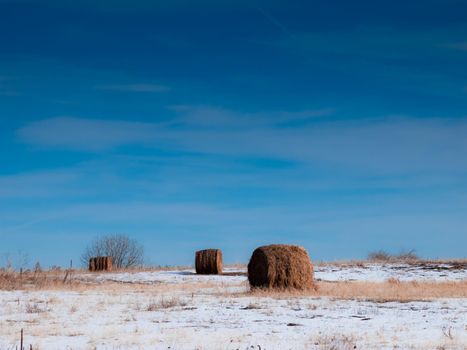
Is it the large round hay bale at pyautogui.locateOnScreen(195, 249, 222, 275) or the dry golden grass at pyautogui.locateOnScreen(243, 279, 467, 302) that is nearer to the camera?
the dry golden grass at pyautogui.locateOnScreen(243, 279, 467, 302)

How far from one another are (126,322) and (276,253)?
26.4ft

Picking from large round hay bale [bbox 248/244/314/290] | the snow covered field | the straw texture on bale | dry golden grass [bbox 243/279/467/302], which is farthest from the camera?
the straw texture on bale

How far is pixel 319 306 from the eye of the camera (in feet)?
48.2

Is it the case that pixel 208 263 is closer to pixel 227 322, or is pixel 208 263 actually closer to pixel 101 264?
pixel 101 264

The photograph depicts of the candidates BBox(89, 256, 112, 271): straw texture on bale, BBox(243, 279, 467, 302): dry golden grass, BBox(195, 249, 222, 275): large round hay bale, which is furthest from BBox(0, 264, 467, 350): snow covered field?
BBox(89, 256, 112, 271): straw texture on bale

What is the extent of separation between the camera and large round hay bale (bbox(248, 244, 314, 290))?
1917 centimetres

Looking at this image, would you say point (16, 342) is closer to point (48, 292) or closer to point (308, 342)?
point (308, 342)

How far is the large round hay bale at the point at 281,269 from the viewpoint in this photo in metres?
19.2

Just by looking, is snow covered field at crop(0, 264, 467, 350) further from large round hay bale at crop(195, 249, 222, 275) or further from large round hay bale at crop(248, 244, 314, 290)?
large round hay bale at crop(195, 249, 222, 275)

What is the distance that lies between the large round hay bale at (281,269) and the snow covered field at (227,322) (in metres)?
1.05

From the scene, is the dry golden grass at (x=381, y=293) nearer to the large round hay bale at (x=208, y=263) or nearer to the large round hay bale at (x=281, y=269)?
the large round hay bale at (x=281, y=269)

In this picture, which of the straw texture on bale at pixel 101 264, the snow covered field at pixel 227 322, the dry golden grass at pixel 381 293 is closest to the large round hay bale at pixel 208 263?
the straw texture on bale at pixel 101 264

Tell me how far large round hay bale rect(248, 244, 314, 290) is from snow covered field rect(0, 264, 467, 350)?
3.43 feet

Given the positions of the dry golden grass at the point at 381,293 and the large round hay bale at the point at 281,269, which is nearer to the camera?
the dry golden grass at the point at 381,293
